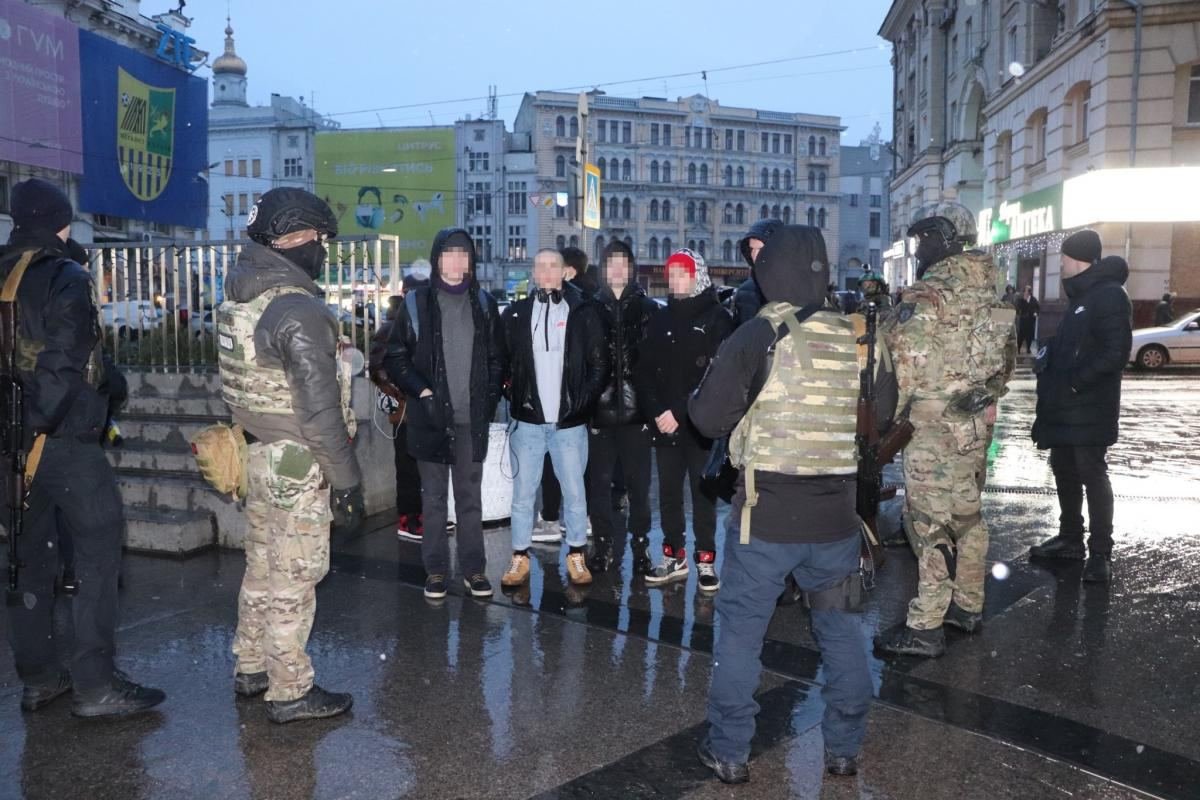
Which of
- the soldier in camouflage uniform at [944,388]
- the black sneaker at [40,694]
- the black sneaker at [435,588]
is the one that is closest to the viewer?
the black sneaker at [40,694]

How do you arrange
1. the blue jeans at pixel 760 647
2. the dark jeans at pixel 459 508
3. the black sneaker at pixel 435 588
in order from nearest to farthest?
the blue jeans at pixel 760 647 → the black sneaker at pixel 435 588 → the dark jeans at pixel 459 508

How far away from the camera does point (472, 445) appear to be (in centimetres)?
571

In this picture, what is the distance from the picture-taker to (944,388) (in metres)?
4.73

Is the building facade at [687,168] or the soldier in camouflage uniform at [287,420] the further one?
the building facade at [687,168]

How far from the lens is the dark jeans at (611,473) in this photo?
6.20 meters

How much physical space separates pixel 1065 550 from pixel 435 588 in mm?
4060

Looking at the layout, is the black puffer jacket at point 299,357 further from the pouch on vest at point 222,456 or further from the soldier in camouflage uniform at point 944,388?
the soldier in camouflage uniform at point 944,388

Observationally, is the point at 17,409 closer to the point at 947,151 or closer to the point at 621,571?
the point at 621,571

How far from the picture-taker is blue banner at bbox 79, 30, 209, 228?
37.5 metres

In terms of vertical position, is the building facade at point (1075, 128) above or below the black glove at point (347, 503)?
above

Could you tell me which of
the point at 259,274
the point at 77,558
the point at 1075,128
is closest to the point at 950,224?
the point at 259,274

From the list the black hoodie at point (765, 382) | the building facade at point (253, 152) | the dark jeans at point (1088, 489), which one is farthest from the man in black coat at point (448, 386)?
the building facade at point (253, 152)

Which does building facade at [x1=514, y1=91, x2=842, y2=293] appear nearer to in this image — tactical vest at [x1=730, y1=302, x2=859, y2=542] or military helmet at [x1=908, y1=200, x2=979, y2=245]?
military helmet at [x1=908, y1=200, x2=979, y2=245]

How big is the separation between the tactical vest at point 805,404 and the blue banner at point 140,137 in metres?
39.7
